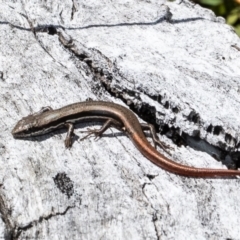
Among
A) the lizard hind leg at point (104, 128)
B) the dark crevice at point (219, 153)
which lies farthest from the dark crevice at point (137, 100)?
the lizard hind leg at point (104, 128)

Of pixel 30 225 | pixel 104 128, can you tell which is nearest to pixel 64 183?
pixel 30 225

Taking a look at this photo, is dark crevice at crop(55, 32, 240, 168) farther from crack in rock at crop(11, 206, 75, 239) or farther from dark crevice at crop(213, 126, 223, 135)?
crack in rock at crop(11, 206, 75, 239)

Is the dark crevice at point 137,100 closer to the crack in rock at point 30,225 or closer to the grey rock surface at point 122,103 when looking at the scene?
the grey rock surface at point 122,103

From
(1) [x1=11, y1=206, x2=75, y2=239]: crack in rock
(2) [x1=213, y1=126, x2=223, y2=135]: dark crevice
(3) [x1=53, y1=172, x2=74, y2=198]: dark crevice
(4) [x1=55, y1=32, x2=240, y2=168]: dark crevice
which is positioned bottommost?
(1) [x1=11, y1=206, x2=75, y2=239]: crack in rock

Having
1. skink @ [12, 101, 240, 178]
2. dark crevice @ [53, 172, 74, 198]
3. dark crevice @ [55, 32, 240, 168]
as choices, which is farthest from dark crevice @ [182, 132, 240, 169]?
dark crevice @ [53, 172, 74, 198]

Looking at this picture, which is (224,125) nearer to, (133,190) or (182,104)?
(182,104)

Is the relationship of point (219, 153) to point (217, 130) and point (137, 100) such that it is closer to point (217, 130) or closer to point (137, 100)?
point (217, 130)

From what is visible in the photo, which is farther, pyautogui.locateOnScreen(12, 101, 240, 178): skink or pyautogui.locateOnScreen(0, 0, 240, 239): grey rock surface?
pyautogui.locateOnScreen(12, 101, 240, 178): skink
